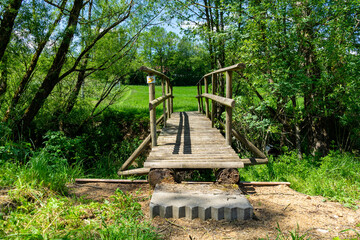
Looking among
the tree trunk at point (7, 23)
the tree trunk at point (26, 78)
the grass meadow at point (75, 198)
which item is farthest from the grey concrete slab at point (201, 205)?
the tree trunk at point (26, 78)

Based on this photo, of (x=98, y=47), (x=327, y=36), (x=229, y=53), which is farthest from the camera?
(x=98, y=47)

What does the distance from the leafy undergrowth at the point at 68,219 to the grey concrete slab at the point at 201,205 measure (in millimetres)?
272

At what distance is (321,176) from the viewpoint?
4754mm

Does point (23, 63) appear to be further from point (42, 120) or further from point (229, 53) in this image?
point (229, 53)

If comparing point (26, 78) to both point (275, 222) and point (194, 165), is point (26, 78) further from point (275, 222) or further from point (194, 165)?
point (275, 222)

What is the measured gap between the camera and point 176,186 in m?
3.51

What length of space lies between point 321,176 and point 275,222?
2531mm

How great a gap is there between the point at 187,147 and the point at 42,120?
5281 millimetres

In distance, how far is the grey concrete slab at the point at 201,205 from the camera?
2799 mm

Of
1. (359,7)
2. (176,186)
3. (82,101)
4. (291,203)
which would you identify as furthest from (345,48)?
(82,101)

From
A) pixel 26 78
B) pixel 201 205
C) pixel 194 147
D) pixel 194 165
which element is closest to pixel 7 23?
pixel 26 78

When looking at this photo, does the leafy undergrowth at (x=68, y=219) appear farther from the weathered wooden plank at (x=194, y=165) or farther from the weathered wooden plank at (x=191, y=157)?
the weathered wooden plank at (x=191, y=157)

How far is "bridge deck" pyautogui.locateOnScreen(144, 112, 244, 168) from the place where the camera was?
12.6 ft

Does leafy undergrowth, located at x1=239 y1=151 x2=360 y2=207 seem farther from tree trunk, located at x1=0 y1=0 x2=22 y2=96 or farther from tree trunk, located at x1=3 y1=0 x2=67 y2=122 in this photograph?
tree trunk, located at x1=0 y1=0 x2=22 y2=96
